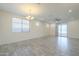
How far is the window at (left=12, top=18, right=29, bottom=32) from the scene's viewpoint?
323 centimetres

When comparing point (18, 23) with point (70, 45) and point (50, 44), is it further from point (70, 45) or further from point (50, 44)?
point (70, 45)

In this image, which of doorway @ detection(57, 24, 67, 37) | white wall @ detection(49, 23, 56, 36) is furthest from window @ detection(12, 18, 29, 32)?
doorway @ detection(57, 24, 67, 37)

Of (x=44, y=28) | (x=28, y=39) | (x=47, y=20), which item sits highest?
(x=47, y=20)

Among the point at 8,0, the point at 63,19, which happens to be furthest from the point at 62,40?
the point at 8,0

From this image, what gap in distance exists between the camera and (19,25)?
3.41 m

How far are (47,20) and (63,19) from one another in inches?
26.5

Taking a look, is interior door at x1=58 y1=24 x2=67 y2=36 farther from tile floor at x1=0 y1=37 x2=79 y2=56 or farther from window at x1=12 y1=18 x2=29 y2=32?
window at x1=12 y1=18 x2=29 y2=32

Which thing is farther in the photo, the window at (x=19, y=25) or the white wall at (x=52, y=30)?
the white wall at (x=52, y=30)

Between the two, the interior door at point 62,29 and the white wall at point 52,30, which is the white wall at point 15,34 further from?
the interior door at point 62,29

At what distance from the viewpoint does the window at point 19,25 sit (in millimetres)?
3233

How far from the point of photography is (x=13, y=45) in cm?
349

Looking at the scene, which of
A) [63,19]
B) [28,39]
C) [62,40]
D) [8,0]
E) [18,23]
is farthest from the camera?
[62,40]

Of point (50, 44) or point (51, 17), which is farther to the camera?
point (50, 44)

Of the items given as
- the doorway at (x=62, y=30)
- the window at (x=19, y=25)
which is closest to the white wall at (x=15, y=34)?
the window at (x=19, y=25)
